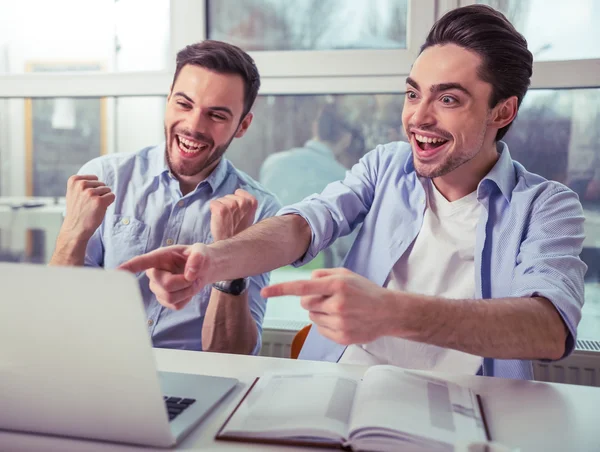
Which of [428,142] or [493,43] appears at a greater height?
[493,43]

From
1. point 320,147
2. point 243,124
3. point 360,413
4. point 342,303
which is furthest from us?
point 320,147

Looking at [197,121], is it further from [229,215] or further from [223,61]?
[229,215]

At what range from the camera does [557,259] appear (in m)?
1.27

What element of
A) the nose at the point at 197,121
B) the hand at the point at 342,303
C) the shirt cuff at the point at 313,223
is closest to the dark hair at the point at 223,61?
the nose at the point at 197,121

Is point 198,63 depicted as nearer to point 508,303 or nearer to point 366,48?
point 366,48

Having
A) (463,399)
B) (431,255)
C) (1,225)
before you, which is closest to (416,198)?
(431,255)

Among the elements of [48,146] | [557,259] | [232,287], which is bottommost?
[232,287]

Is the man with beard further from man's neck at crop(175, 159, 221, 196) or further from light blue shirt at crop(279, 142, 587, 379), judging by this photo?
light blue shirt at crop(279, 142, 587, 379)

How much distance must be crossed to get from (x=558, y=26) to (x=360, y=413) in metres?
1.81

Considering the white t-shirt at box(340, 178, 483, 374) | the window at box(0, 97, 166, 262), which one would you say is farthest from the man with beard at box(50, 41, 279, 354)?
the window at box(0, 97, 166, 262)

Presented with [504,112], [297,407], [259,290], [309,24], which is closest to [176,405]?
[297,407]

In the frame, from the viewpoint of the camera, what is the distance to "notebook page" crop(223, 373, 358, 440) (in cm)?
77

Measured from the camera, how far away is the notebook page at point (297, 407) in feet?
2.53

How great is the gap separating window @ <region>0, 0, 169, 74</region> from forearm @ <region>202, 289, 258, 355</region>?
1.21 m
